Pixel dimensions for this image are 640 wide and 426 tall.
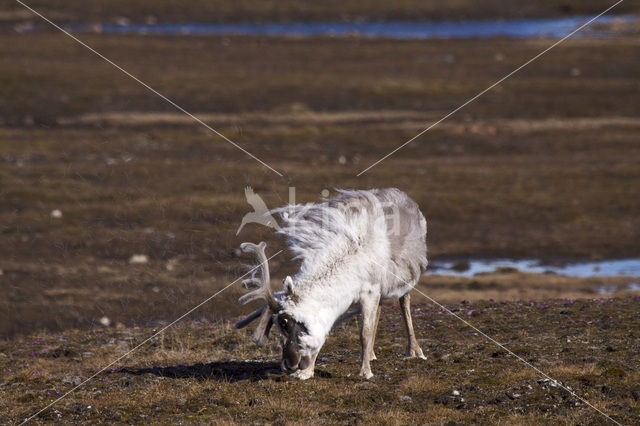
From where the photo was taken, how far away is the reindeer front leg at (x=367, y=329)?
13234 mm

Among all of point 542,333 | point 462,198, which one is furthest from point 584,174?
point 542,333

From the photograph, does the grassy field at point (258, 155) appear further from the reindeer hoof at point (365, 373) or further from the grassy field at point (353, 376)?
the reindeer hoof at point (365, 373)

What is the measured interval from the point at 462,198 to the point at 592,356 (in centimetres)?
2259

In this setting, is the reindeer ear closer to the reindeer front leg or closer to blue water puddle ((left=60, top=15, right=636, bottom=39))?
the reindeer front leg

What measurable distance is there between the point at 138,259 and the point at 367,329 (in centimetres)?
1649

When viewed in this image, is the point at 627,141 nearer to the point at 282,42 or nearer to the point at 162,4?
the point at 282,42

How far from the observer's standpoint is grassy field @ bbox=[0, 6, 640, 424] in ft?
42.6

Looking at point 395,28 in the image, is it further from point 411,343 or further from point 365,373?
point 365,373

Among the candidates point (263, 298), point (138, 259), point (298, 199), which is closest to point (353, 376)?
point (263, 298)

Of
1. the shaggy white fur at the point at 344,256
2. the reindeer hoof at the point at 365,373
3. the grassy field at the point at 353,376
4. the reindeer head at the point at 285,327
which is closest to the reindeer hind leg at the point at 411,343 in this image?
the grassy field at the point at 353,376

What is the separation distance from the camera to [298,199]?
104 feet

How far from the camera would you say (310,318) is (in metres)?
12.3

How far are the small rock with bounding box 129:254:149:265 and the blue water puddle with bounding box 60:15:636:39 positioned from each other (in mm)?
67987

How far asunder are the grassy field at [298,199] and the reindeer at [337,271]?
0.90 m
